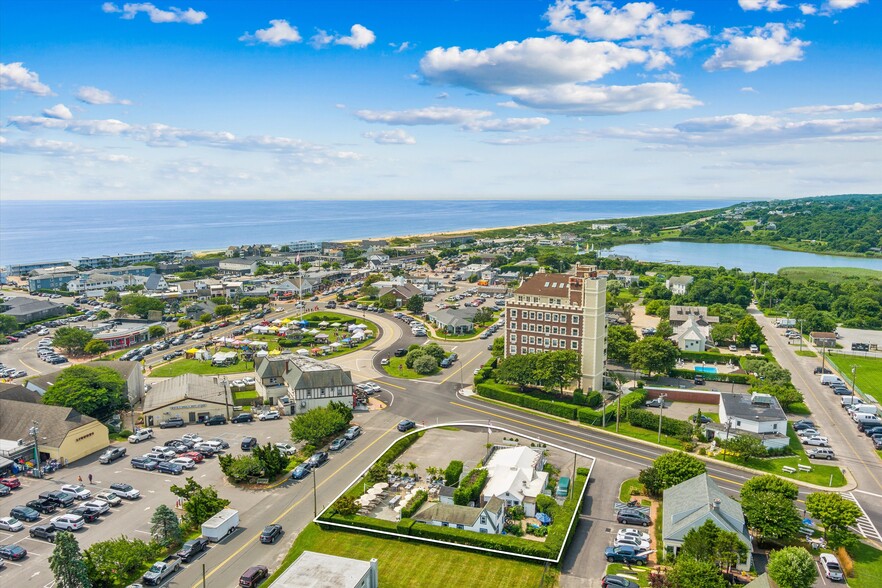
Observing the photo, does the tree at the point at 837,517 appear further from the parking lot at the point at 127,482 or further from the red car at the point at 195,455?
the red car at the point at 195,455

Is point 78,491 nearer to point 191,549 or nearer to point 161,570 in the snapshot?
point 191,549

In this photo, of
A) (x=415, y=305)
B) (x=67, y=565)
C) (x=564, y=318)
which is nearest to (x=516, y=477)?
(x=67, y=565)

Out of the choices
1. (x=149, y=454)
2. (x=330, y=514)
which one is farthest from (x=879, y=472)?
(x=149, y=454)

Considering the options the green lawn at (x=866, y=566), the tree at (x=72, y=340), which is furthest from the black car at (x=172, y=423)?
the green lawn at (x=866, y=566)

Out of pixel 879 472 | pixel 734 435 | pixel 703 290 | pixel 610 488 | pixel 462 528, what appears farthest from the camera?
pixel 703 290

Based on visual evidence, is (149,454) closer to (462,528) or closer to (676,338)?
(462,528)

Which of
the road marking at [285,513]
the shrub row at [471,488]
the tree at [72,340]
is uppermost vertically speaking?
the tree at [72,340]
